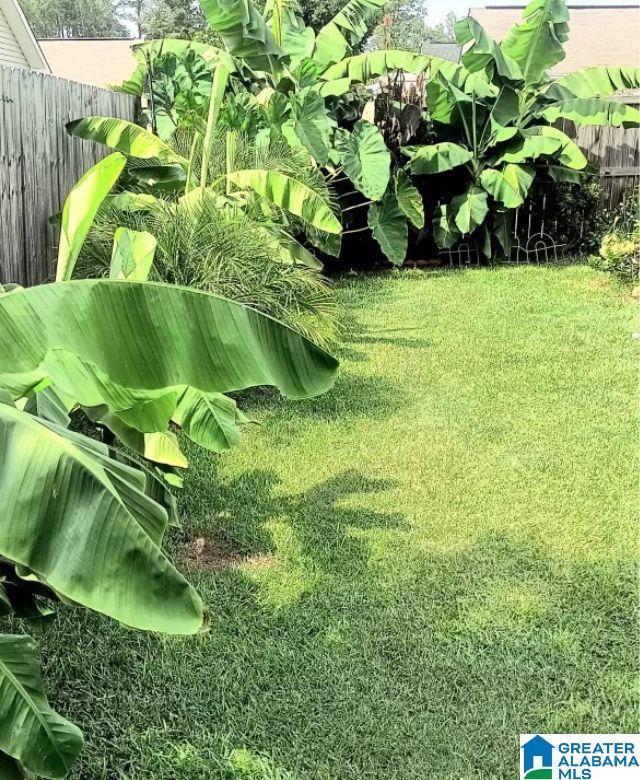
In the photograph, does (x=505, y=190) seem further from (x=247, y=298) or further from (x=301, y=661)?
(x=301, y=661)

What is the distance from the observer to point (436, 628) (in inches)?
133

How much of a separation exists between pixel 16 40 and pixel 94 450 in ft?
67.4

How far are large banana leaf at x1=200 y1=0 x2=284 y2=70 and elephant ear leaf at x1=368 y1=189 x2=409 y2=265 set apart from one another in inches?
106

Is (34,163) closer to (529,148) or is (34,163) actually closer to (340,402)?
(340,402)

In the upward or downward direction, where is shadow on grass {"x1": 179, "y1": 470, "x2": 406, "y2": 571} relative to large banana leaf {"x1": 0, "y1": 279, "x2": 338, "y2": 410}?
downward

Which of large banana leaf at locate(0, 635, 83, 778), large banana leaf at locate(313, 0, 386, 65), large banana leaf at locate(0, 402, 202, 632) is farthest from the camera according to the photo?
large banana leaf at locate(313, 0, 386, 65)

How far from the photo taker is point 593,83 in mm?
11758

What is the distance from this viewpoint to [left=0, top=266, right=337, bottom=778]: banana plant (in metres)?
1.71

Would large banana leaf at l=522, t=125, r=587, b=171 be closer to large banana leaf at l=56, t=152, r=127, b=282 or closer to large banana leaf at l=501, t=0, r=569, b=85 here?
large banana leaf at l=501, t=0, r=569, b=85

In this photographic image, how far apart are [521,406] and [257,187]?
3.09 meters

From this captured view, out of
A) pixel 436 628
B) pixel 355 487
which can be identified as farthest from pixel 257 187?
pixel 436 628

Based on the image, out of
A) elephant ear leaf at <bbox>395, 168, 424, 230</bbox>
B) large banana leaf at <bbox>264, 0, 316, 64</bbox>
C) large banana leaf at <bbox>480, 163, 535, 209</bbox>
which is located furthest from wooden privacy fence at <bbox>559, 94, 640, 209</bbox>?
large banana leaf at <bbox>264, 0, 316, 64</bbox>

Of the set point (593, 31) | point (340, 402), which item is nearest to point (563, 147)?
point (340, 402)

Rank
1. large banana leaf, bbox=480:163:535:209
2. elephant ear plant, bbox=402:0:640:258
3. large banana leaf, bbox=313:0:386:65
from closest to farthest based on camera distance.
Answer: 1. elephant ear plant, bbox=402:0:640:258
2. large banana leaf, bbox=480:163:535:209
3. large banana leaf, bbox=313:0:386:65
